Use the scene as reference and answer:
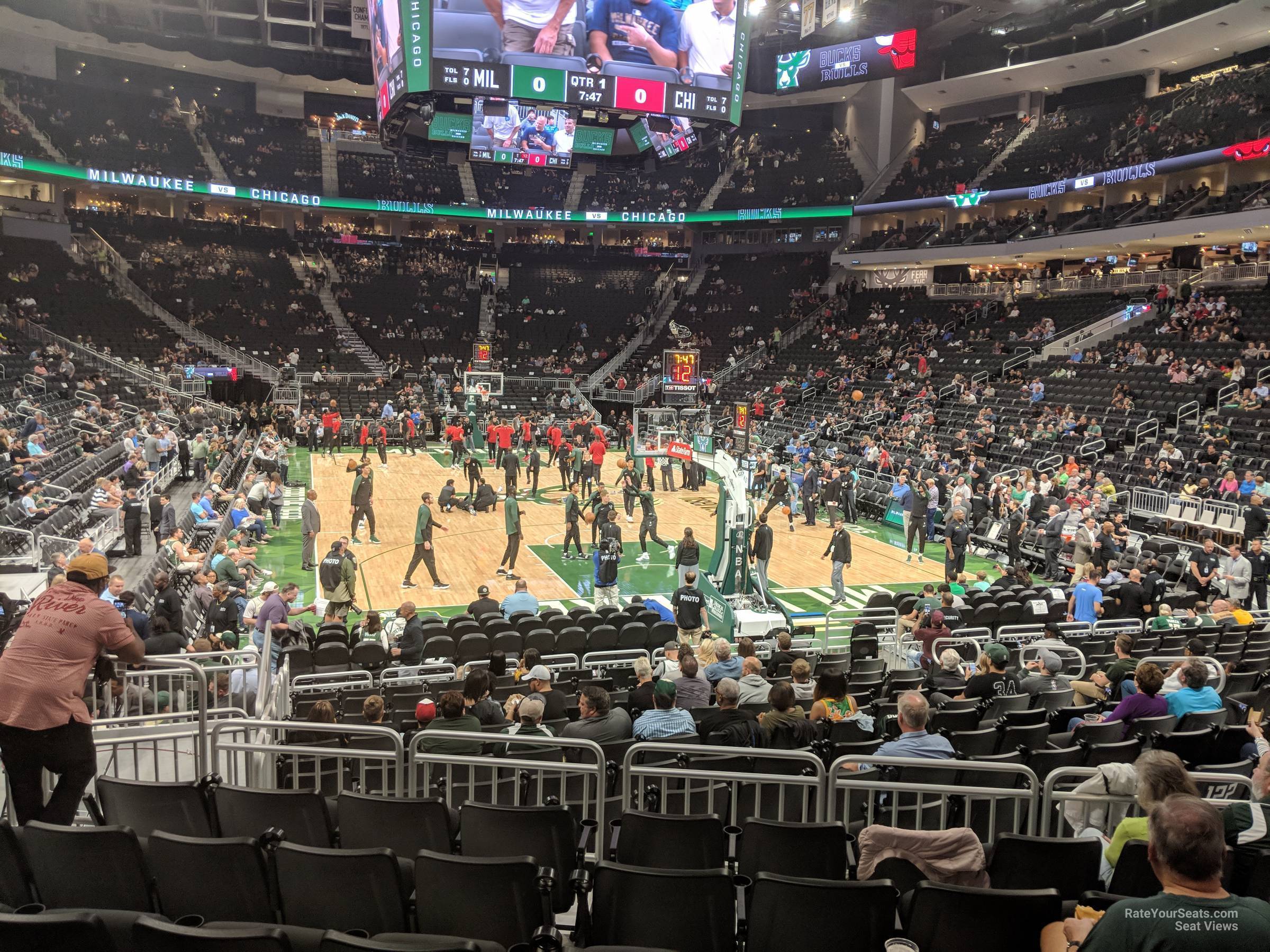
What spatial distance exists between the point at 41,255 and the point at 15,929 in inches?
1731

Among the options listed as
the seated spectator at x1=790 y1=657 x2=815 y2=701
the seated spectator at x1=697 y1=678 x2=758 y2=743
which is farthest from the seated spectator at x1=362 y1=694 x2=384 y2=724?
the seated spectator at x1=790 y1=657 x2=815 y2=701

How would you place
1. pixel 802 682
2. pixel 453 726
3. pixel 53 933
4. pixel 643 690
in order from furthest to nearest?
pixel 802 682 < pixel 643 690 < pixel 453 726 < pixel 53 933

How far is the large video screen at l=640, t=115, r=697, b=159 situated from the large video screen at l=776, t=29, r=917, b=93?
43.4 ft

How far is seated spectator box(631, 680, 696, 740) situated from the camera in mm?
6742

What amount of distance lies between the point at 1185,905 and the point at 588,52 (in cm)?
2641

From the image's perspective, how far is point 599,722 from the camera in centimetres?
675

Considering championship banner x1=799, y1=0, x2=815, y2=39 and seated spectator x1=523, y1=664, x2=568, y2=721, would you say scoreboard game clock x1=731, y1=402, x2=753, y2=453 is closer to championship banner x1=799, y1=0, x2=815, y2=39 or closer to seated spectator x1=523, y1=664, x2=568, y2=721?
seated spectator x1=523, y1=664, x2=568, y2=721

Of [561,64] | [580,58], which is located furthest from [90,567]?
[580,58]

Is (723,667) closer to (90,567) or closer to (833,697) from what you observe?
(833,697)

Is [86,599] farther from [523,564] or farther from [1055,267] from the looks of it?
[1055,267]

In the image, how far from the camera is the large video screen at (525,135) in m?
31.1

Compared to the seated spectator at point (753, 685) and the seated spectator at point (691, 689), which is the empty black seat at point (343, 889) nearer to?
the seated spectator at point (691, 689)

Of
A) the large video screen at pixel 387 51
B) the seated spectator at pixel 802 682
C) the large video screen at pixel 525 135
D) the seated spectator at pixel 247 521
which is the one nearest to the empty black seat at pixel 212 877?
the seated spectator at pixel 802 682

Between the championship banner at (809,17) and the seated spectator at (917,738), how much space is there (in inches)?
1573
